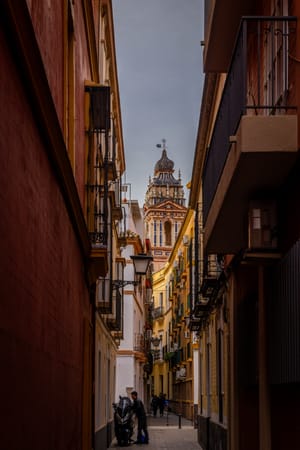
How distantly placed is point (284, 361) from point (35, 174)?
11.8 feet

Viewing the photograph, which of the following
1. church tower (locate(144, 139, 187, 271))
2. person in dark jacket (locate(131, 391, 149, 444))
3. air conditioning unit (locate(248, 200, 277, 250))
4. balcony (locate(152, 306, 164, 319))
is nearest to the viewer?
air conditioning unit (locate(248, 200, 277, 250))

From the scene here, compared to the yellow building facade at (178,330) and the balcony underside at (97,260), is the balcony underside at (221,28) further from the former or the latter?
the yellow building facade at (178,330)

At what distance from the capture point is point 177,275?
61.2m

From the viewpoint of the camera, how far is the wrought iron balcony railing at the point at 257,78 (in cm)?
909

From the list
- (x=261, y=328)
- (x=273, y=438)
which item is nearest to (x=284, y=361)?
(x=261, y=328)

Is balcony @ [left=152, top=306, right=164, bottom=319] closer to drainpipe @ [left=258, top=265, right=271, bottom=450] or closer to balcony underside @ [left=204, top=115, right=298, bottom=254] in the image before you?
balcony underside @ [left=204, top=115, right=298, bottom=254]

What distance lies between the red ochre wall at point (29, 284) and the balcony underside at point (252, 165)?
179 centimetres

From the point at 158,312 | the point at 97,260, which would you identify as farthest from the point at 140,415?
the point at 158,312

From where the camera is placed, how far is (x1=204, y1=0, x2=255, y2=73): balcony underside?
12453 millimetres

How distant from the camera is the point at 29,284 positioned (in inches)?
270

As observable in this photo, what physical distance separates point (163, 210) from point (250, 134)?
390 feet

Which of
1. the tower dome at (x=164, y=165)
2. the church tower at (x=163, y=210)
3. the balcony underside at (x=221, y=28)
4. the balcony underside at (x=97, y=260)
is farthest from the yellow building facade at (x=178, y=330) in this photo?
the tower dome at (x=164, y=165)

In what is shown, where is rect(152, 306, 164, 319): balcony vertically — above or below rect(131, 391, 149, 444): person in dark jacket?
above

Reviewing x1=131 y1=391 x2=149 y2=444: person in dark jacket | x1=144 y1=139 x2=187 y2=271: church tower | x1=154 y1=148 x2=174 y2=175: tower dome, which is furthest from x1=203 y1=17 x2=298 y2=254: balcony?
x1=154 y1=148 x2=174 y2=175: tower dome
